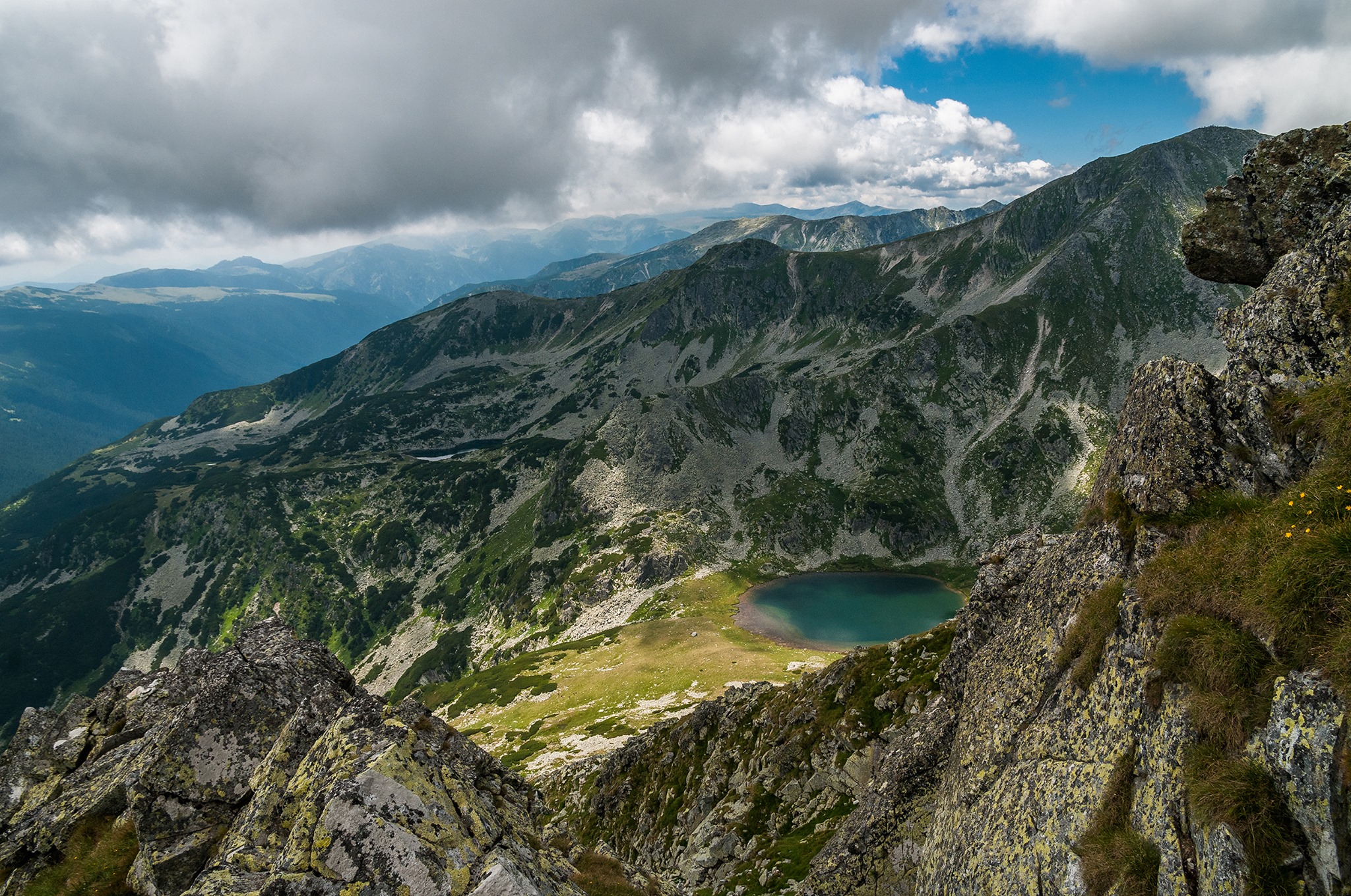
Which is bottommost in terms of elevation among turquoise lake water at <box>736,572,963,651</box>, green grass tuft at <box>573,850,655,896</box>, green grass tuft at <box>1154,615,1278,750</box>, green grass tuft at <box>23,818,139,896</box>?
turquoise lake water at <box>736,572,963,651</box>

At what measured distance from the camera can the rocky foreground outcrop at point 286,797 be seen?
1126 cm

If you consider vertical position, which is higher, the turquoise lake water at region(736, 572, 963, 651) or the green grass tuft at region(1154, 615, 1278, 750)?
the green grass tuft at region(1154, 615, 1278, 750)

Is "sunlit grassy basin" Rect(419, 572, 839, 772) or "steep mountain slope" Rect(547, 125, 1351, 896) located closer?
"steep mountain slope" Rect(547, 125, 1351, 896)

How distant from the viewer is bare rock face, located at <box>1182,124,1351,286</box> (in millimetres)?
20562

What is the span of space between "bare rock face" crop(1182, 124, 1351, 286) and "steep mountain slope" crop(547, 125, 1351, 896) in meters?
0.10

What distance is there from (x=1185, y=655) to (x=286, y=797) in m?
21.2

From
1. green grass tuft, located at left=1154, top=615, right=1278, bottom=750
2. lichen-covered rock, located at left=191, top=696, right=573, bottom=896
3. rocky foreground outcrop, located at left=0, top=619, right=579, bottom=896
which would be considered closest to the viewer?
green grass tuft, located at left=1154, top=615, right=1278, bottom=750

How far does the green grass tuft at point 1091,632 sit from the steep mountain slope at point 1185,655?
7 centimetres

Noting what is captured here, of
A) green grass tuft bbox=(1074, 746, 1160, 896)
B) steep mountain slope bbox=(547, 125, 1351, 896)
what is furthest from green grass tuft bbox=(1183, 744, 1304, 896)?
green grass tuft bbox=(1074, 746, 1160, 896)

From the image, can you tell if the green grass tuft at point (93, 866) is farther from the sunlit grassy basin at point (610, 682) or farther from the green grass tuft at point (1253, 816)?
the sunlit grassy basin at point (610, 682)

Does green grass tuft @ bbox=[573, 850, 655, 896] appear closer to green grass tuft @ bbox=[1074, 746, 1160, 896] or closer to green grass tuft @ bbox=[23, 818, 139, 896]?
green grass tuft @ bbox=[23, 818, 139, 896]

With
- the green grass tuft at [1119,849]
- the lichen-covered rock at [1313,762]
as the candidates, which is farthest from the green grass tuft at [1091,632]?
the lichen-covered rock at [1313,762]

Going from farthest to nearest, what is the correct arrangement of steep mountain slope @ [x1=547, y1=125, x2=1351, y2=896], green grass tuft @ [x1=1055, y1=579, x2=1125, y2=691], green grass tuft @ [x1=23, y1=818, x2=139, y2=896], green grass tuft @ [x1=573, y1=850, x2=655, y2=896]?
green grass tuft @ [x1=573, y1=850, x2=655, y2=896] → green grass tuft @ [x1=1055, y1=579, x2=1125, y2=691] → green grass tuft @ [x1=23, y1=818, x2=139, y2=896] → steep mountain slope @ [x1=547, y1=125, x2=1351, y2=896]

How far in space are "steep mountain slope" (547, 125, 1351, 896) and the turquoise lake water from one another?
112 meters
